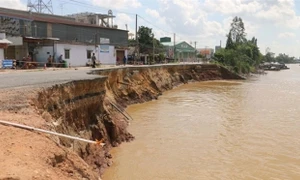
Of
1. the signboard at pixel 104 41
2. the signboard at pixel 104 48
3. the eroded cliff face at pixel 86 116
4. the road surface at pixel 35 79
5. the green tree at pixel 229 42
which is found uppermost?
the green tree at pixel 229 42

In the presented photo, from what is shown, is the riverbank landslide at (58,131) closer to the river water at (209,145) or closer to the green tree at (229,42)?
the river water at (209,145)

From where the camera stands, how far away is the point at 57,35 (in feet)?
125

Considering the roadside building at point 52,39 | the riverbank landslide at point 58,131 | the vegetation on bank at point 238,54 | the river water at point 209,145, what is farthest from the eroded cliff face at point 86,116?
the vegetation on bank at point 238,54

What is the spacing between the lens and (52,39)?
3319 cm

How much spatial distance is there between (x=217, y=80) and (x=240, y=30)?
38280 millimetres

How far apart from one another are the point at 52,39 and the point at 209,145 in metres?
24.4

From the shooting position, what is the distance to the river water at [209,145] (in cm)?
1098

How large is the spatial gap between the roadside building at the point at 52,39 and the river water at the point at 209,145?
48.9ft

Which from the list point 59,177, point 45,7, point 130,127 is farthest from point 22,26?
point 59,177

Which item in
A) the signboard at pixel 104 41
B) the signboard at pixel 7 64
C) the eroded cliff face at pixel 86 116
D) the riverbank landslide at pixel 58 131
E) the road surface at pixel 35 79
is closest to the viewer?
the riverbank landslide at pixel 58 131

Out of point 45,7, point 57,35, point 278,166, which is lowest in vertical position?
point 278,166

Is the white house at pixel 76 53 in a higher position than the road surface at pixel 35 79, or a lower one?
higher

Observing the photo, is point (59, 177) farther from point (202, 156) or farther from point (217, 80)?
point (217, 80)

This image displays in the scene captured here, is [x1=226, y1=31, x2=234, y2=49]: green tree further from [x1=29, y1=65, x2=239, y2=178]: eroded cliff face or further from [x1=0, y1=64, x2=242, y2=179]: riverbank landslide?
[x1=0, y1=64, x2=242, y2=179]: riverbank landslide
